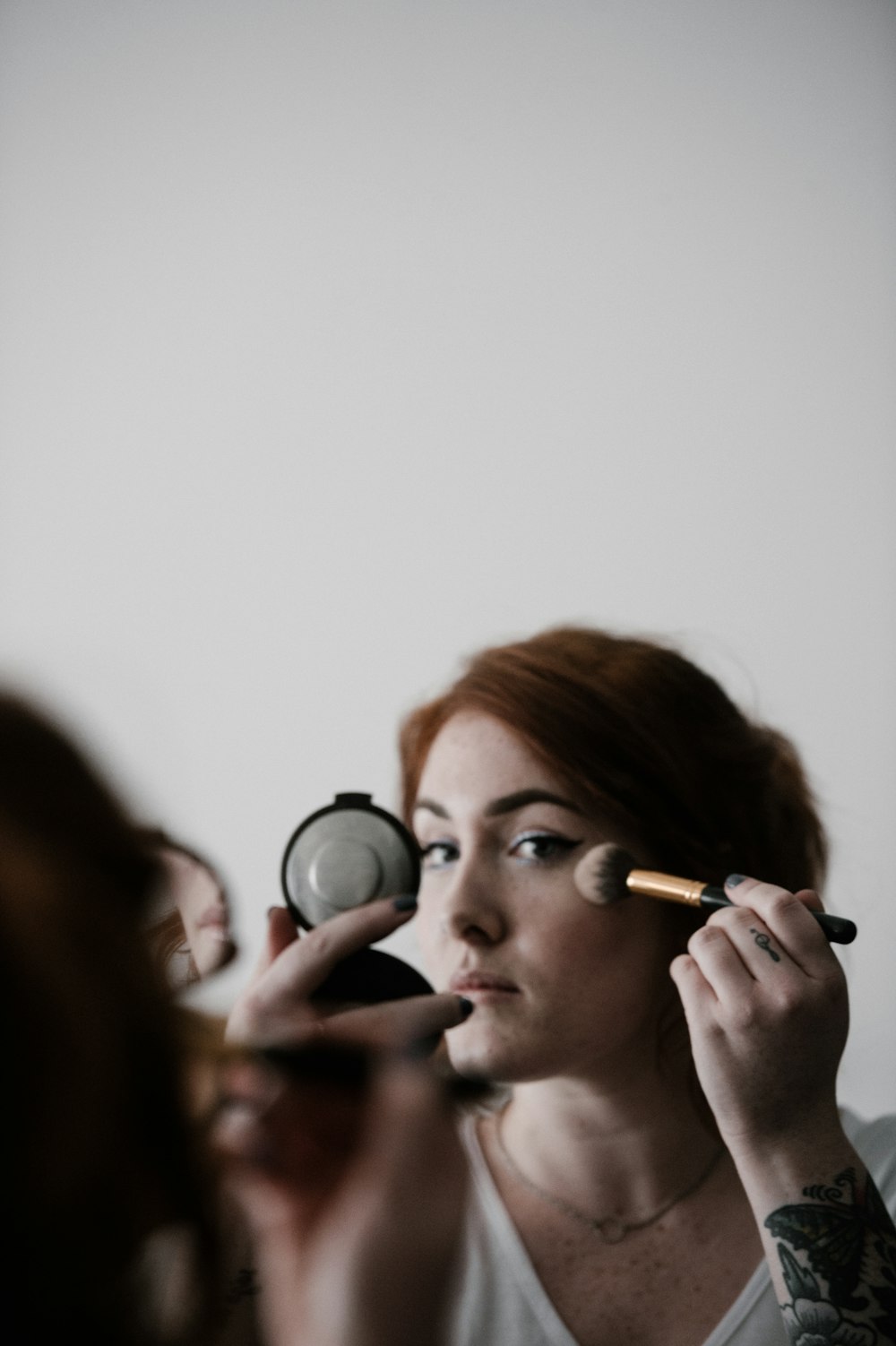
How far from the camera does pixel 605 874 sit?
0.99m

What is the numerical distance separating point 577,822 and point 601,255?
2.47 ft

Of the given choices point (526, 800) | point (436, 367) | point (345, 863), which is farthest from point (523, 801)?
point (436, 367)

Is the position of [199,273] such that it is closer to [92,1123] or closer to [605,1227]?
[605,1227]

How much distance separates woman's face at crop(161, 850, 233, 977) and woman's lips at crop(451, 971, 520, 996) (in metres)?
0.21

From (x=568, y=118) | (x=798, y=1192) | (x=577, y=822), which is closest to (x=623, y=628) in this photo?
(x=577, y=822)

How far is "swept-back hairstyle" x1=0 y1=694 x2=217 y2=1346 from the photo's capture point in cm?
37

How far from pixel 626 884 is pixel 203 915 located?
351 mm

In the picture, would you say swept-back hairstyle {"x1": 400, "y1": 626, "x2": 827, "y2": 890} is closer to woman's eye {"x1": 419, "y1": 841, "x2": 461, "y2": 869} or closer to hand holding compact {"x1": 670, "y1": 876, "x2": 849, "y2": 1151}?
woman's eye {"x1": 419, "y1": 841, "x2": 461, "y2": 869}

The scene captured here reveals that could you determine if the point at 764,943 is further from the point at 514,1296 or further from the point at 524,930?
the point at 514,1296

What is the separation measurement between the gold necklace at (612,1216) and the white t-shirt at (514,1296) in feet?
0.12

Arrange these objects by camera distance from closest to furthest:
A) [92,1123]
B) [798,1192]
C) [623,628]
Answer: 1. [92,1123]
2. [798,1192]
3. [623,628]

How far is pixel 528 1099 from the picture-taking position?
3.52 feet

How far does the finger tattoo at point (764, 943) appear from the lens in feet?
2.50

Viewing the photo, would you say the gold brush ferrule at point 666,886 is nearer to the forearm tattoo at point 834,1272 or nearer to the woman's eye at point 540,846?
the woman's eye at point 540,846
